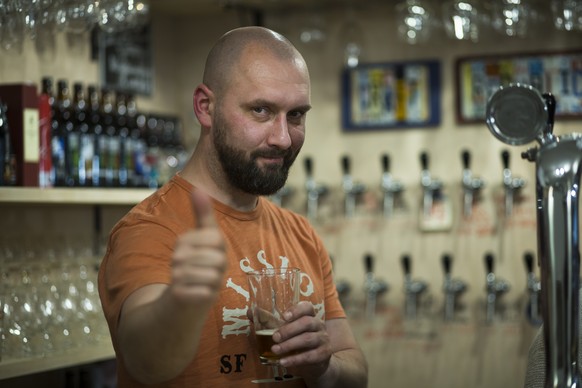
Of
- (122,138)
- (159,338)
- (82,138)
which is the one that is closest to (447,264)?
(122,138)

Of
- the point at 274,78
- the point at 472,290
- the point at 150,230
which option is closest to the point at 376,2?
the point at 472,290

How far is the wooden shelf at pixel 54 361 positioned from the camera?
2.54 m

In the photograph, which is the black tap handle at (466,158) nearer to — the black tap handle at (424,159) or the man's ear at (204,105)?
the black tap handle at (424,159)

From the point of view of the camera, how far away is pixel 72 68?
3.55m

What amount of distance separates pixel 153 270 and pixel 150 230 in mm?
140

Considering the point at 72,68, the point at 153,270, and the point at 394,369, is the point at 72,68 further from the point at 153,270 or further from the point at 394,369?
the point at 153,270

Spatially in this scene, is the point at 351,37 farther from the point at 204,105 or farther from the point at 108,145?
the point at 204,105

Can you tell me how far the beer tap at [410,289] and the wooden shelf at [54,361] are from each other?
53.9 inches

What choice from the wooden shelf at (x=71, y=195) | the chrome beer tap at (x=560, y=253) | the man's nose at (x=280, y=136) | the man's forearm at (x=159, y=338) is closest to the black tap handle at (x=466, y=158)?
the wooden shelf at (x=71, y=195)

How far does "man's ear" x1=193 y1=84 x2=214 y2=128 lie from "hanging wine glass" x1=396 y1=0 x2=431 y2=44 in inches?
61.9

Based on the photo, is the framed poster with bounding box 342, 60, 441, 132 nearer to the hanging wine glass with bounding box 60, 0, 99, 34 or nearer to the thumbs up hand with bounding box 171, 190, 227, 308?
the hanging wine glass with bounding box 60, 0, 99, 34

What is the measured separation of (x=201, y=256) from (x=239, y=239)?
0.75 metres

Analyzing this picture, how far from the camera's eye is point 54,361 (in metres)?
2.71

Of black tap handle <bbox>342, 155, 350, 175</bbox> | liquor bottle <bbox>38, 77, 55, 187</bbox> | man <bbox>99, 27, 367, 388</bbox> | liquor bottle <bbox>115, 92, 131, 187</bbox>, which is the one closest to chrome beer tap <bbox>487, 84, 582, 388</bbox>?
man <bbox>99, 27, 367, 388</bbox>
